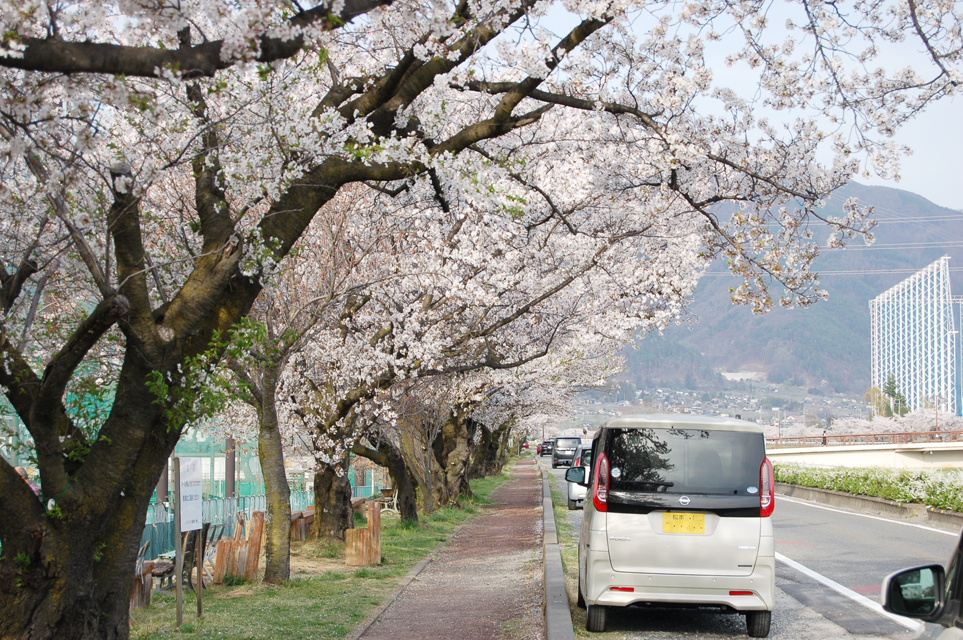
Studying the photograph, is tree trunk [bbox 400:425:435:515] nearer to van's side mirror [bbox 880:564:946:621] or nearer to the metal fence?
the metal fence

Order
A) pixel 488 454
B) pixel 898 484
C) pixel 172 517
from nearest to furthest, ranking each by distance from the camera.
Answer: pixel 172 517
pixel 898 484
pixel 488 454

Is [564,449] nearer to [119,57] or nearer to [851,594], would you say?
[851,594]

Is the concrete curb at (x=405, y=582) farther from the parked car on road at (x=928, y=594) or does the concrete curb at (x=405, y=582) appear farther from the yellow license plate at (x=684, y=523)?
the parked car on road at (x=928, y=594)

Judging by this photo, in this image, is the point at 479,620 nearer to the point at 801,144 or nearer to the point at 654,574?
the point at 654,574

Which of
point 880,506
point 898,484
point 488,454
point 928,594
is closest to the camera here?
point 928,594

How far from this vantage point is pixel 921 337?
606ft

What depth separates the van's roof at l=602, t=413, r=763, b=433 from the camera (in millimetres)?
7723

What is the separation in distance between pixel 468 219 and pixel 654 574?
990cm

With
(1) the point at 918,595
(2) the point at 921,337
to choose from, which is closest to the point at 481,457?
(1) the point at 918,595

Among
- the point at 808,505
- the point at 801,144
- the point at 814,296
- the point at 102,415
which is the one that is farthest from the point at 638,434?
the point at 808,505

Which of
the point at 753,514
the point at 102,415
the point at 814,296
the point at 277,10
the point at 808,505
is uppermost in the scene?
the point at 277,10

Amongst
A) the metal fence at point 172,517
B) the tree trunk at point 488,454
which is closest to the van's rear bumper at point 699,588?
the metal fence at point 172,517

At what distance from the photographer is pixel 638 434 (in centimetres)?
791

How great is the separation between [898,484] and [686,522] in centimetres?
1680
